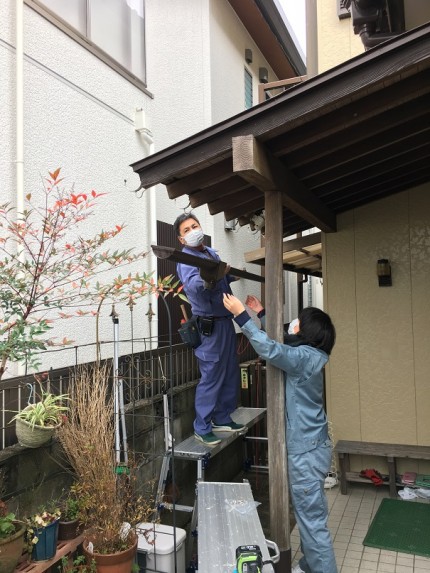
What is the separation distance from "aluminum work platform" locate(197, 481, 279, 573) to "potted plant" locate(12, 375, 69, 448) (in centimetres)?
116

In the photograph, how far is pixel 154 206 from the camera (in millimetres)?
6094

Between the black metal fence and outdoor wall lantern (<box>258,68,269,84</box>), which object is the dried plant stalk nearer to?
the black metal fence

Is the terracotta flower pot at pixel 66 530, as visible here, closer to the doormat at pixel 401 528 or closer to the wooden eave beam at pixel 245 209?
the doormat at pixel 401 528

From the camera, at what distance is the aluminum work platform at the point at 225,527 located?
8.78 feet

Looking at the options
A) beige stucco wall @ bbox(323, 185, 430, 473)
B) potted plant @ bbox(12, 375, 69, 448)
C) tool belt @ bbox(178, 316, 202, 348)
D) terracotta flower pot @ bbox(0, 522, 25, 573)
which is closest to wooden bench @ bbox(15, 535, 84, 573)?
terracotta flower pot @ bbox(0, 522, 25, 573)

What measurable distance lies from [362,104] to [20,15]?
10.0 feet

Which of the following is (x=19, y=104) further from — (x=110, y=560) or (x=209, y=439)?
(x=110, y=560)

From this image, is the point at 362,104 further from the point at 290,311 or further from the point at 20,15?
the point at 290,311

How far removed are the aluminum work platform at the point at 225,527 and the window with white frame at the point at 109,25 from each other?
14.8 ft

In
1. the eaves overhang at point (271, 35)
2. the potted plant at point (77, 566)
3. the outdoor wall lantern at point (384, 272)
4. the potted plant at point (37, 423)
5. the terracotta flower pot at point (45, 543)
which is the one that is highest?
the eaves overhang at point (271, 35)

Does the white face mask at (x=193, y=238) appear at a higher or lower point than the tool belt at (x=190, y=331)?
higher

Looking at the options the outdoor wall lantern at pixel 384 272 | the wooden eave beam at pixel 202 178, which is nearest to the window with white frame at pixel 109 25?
the wooden eave beam at pixel 202 178

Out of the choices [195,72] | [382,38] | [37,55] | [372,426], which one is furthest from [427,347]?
[195,72]

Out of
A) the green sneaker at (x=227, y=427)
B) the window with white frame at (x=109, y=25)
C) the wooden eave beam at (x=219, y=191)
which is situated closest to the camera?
the wooden eave beam at (x=219, y=191)
